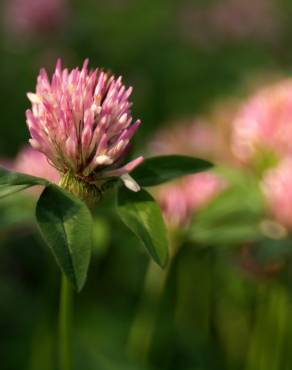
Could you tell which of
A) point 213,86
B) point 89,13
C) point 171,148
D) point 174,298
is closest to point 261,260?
point 174,298

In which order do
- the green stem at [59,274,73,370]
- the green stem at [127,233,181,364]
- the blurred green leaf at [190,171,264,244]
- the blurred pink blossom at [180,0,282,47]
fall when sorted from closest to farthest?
the green stem at [59,274,73,370] → the blurred green leaf at [190,171,264,244] → the green stem at [127,233,181,364] → the blurred pink blossom at [180,0,282,47]

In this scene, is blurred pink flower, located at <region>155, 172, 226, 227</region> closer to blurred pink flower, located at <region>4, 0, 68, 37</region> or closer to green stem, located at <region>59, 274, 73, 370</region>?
green stem, located at <region>59, 274, 73, 370</region>

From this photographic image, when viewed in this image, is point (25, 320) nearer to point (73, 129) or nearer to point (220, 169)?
point (220, 169)

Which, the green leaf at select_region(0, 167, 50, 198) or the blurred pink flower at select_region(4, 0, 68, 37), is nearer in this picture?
the green leaf at select_region(0, 167, 50, 198)

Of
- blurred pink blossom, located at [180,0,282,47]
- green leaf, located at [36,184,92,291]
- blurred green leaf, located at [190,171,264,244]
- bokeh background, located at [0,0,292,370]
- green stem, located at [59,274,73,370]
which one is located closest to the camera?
green leaf, located at [36,184,92,291]

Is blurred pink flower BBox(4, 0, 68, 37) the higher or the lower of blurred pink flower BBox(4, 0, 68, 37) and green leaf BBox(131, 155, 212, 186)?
the lower

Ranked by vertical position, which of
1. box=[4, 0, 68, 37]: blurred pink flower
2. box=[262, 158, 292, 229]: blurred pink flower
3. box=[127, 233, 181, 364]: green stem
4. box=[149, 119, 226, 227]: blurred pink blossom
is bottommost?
box=[127, 233, 181, 364]: green stem

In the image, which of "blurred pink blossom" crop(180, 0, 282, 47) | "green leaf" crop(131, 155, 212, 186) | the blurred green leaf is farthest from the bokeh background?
"green leaf" crop(131, 155, 212, 186)

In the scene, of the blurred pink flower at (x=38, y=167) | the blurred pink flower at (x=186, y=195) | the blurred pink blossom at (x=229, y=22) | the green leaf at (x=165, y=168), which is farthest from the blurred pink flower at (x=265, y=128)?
the blurred pink blossom at (x=229, y=22)
